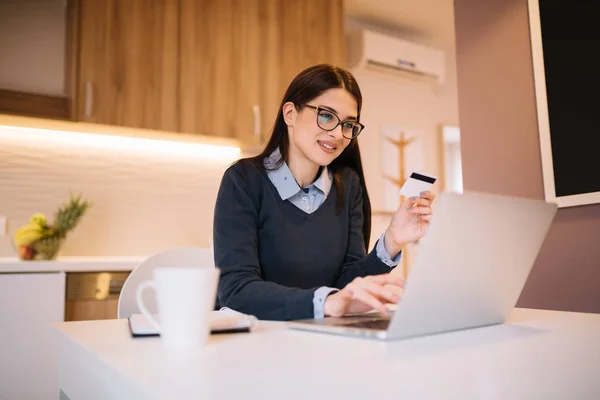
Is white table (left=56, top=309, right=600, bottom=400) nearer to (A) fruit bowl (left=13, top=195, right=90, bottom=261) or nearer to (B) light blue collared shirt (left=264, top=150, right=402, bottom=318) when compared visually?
(B) light blue collared shirt (left=264, top=150, right=402, bottom=318)

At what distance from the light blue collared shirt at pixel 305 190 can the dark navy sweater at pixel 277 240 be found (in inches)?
0.7

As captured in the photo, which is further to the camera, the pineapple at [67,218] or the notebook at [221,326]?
the pineapple at [67,218]

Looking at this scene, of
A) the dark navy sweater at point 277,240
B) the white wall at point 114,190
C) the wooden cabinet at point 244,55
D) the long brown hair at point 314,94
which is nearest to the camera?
the dark navy sweater at point 277,240

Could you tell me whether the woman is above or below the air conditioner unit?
below

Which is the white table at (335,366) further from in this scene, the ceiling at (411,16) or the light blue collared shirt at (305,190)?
the ceiling at (411,16)

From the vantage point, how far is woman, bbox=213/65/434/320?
1282 millimetres

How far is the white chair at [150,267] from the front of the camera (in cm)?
139

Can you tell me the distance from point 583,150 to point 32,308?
2.26 meters

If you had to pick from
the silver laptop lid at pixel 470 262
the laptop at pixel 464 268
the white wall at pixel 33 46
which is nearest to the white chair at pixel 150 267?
the laptop at pixel 464 268

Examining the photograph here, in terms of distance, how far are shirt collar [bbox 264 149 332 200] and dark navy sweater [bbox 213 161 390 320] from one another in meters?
0.02

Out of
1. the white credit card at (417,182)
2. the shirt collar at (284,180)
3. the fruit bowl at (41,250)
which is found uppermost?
the shirt collar at (284,180)

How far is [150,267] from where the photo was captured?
1.47 m

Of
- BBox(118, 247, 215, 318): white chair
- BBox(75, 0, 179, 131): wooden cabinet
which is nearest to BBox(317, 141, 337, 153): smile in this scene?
BBox(118, 247, 215, 318): white chair

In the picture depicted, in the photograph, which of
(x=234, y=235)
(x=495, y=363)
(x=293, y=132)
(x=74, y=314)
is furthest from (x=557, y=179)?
(x=74, y=314)
